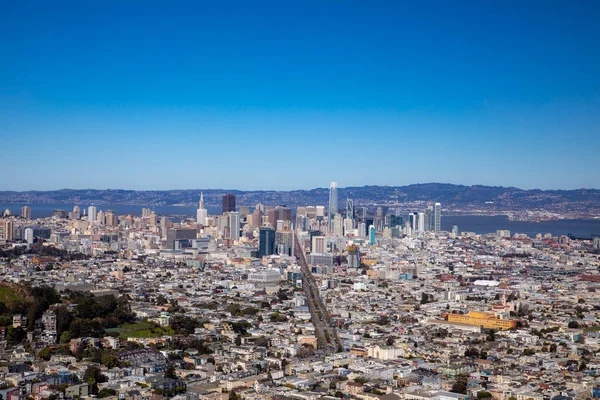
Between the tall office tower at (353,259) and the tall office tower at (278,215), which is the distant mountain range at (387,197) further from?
the tall office tower at (353,259)

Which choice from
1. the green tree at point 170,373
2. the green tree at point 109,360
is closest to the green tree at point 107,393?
the green tree at point 170,373

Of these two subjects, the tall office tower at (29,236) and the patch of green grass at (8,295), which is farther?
the tall office tower at (29,236)

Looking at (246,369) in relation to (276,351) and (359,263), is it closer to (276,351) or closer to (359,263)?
(276,351)

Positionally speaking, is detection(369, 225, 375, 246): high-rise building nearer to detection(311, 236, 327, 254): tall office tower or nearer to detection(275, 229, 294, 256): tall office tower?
detection(275, 229, 294, 256): tall office tower

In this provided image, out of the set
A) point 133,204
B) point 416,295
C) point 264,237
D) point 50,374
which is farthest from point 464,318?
point 133,204

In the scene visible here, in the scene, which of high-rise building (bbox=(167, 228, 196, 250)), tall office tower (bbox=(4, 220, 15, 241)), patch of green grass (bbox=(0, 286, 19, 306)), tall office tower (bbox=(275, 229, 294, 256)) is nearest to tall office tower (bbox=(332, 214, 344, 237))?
tall office tower (bbox=(275, 229, 294, 256))

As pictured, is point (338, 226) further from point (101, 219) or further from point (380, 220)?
point (101, 219)
